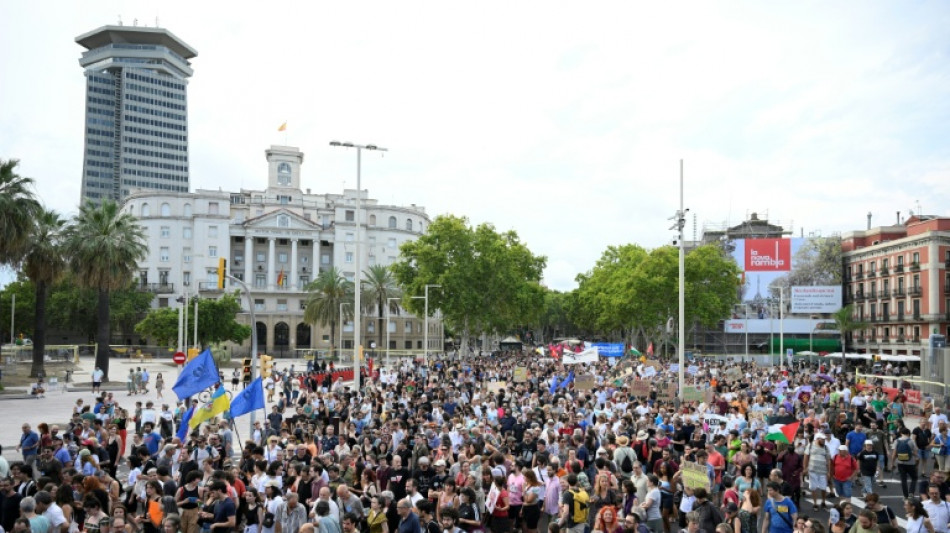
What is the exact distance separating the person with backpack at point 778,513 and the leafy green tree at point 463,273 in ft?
190

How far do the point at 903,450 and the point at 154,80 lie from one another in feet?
562

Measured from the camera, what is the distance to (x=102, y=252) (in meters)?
40.6

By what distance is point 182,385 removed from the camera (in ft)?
57.3

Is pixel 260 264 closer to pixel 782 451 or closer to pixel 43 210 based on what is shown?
pixel 43 210

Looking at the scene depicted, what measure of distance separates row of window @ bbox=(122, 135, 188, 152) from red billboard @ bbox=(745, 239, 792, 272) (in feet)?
414

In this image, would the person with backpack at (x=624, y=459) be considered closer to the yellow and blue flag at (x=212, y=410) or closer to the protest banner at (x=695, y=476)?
the protest banner at (x=695, y=476)

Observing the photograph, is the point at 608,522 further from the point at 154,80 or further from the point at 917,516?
the point at 154,80

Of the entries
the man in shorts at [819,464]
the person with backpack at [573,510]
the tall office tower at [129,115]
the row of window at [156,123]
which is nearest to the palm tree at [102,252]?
the person with backpack at [573,510]

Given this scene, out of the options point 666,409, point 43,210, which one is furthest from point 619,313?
point 666,409

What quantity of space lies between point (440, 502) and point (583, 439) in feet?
16.4

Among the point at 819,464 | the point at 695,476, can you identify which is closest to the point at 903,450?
the point at 819,464

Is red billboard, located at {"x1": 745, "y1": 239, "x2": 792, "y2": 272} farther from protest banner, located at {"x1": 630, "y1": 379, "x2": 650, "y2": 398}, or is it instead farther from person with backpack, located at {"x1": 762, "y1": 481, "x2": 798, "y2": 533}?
person with backpack, located at {"x1": 762, "y1": 481, "x2": 798, "y2": 533}

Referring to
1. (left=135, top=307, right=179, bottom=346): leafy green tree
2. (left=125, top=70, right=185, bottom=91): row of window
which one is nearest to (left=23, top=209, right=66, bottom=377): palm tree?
(left=135, top=307, right=179, bottom=346): leafy green tree

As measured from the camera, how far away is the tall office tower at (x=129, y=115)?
521 ft
